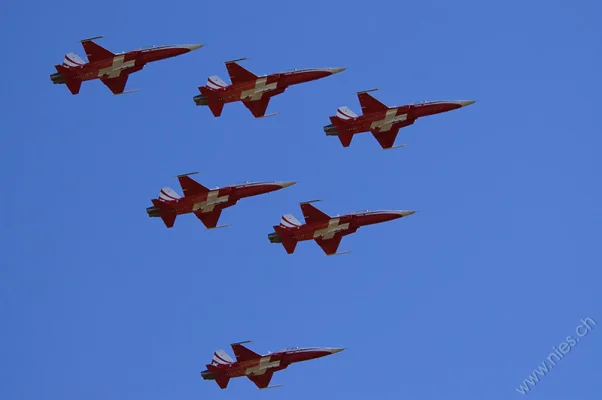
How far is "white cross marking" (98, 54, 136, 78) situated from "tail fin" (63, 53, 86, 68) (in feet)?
2.96

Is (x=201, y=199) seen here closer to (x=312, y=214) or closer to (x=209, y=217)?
(x=209, y=217)

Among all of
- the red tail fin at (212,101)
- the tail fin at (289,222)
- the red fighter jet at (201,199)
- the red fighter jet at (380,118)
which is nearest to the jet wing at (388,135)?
the red fighter jet at (380,118)

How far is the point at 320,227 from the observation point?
163 ft

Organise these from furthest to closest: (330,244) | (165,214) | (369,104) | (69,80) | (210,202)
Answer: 1. (330,244)
2. (369,104)
3. (210,202)
4. (69,80)
5. (165,214)

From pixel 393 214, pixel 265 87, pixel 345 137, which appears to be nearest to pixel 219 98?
pixel 265 87

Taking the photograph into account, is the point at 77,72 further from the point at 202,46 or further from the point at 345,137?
the point at 345,137

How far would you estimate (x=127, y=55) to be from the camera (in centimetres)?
4931

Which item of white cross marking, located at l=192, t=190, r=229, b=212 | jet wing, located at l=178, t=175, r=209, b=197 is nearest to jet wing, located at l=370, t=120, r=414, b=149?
white cross marking, located at l=192, t=190, r=229, b=212

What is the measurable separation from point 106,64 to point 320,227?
37.1ft

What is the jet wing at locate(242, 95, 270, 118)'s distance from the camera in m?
50.3

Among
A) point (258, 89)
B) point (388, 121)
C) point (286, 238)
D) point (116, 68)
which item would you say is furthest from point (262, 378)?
point (116, 68)

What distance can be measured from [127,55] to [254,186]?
7.66 m

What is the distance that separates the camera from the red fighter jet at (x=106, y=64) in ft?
161

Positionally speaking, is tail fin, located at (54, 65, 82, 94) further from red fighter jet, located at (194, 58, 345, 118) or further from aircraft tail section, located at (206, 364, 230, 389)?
aircraft tail section, located at (206, 364, 230, 389)
